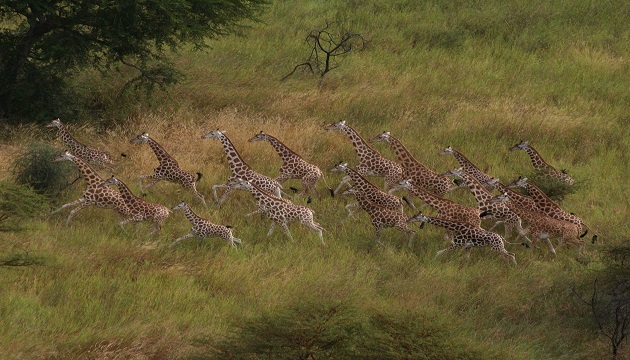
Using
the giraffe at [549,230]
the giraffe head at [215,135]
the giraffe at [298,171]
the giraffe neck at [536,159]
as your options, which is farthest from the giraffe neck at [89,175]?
the giraffe neck at [536,159]

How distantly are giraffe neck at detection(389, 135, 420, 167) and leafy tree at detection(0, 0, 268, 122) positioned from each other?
4.70 meters

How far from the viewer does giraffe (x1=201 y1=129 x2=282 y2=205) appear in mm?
15414

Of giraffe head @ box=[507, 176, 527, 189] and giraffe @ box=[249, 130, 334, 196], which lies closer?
giraffe head @ box=[507, 176, 527, 189]

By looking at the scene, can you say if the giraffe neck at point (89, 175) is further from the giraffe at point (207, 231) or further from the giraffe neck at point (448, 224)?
the giraffe neck at point (448, 224)

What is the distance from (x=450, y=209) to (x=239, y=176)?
10.5 feet

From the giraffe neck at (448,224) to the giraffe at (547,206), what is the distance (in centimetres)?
174

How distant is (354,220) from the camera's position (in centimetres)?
1521

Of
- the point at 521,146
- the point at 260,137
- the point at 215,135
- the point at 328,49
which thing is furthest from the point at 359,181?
the point at 328,49

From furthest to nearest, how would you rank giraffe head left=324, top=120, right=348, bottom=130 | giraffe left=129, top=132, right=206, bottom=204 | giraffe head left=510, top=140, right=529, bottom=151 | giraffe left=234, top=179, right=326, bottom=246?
giraffe head left=510, top=140, right=529, bottom=151, giraffe head left=324, top=120, right=348, bottom=130, giraffe left=129, top=132, right=206, bottom=204, giraffe left=234, top=179, right=326, bottom=246

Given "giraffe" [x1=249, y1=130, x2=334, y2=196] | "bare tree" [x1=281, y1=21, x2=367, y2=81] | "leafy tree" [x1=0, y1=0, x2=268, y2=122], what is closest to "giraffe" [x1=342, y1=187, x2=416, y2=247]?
"giraffe" [x1=249, y1=130, x2=334, y2=196]

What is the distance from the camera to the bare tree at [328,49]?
2252 centimetres

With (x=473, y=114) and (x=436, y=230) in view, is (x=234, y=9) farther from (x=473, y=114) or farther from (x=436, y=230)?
(x=436, y=230)

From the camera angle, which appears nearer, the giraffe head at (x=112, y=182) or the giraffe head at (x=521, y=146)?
the giraffe head at (x=112, y=182)

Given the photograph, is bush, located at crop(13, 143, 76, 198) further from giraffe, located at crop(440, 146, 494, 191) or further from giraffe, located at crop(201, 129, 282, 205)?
giraffe, located at crop(440, 146, 494, 191)
